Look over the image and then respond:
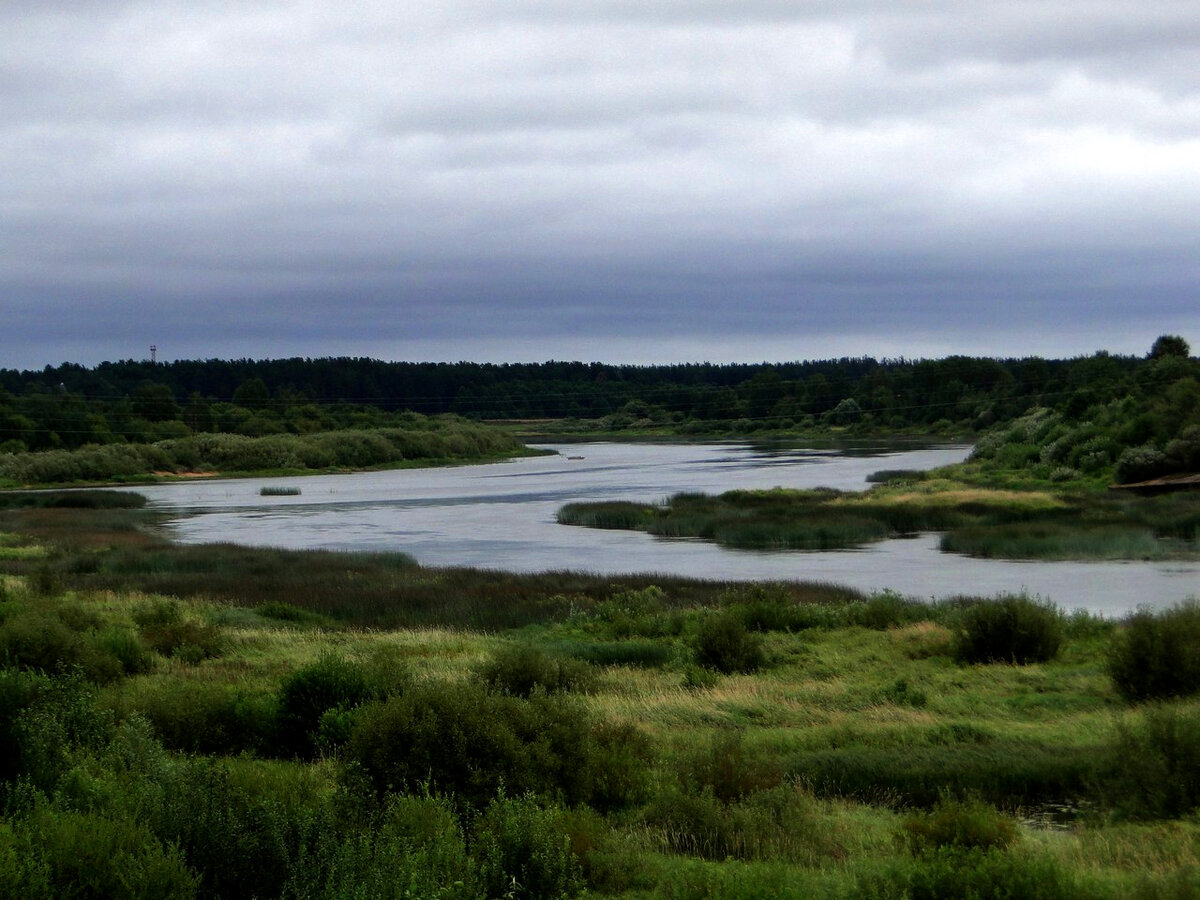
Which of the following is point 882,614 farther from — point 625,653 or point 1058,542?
point 1058,542

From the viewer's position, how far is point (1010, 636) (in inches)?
697

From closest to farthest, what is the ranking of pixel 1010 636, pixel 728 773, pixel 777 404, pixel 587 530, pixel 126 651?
pixel 728 773
pixel 126 651
pixel 1010 636
pixel 587 530
pixel 777 404

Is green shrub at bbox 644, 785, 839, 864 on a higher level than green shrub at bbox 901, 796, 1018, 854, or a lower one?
lower

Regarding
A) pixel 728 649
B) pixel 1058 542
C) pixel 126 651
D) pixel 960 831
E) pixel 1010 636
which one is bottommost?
pixel 1058 542

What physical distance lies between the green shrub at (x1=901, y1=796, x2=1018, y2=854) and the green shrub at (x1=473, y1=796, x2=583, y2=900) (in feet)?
7.17

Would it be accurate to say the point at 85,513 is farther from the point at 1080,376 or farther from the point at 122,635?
the point at 1080,376

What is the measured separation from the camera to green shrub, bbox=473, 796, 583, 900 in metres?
6.84

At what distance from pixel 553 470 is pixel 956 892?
321 feet

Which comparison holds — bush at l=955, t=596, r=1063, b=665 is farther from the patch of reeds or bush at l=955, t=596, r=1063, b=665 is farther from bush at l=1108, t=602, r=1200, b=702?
the patch of reeds

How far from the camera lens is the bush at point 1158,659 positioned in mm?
13750

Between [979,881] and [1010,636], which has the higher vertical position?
[979,881]

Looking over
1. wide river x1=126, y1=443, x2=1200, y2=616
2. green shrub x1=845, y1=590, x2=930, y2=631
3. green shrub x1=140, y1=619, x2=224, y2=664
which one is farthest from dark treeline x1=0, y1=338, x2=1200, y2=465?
green shrub x1=140, y1=619, x2=224, y2=664

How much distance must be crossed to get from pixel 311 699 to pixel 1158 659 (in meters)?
9.56

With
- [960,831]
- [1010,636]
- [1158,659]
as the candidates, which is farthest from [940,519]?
[960,831]
